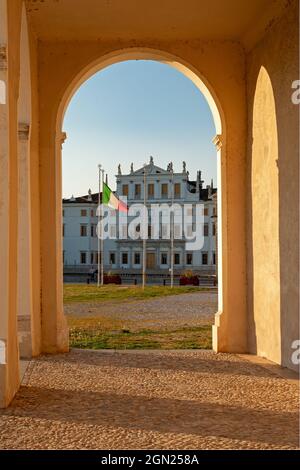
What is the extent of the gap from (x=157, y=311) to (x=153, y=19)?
11532mm

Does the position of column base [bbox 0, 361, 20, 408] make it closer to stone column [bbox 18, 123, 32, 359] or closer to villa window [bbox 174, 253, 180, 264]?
stone column [bbox 18, 123, 32, 359]

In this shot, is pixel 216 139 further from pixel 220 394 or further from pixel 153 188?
pixel 153 188

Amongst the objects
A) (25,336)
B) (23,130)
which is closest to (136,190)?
(23,130)

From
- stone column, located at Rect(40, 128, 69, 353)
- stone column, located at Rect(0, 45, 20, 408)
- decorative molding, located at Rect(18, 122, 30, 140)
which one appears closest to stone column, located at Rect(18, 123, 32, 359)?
decorative molding, located at Rect(18, 122, 30, 140)

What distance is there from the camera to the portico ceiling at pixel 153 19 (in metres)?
7.82

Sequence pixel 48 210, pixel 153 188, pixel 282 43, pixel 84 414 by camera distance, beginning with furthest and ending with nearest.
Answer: pixel 153 188
pixel 48 210
pixel 282 43
pixel 84 414

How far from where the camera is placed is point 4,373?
18.4 feet

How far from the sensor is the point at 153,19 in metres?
8.30

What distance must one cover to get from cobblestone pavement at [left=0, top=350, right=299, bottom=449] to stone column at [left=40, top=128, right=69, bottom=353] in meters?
0.59

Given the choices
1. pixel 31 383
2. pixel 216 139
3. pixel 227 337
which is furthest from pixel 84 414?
pixel 216 139

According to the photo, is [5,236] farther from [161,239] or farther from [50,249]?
[161,239]

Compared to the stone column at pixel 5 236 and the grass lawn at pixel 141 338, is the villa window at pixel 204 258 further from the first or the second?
Result: the stone column at pixel 5 236

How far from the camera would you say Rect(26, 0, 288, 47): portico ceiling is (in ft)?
25.6

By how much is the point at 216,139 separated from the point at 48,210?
2.91 m
